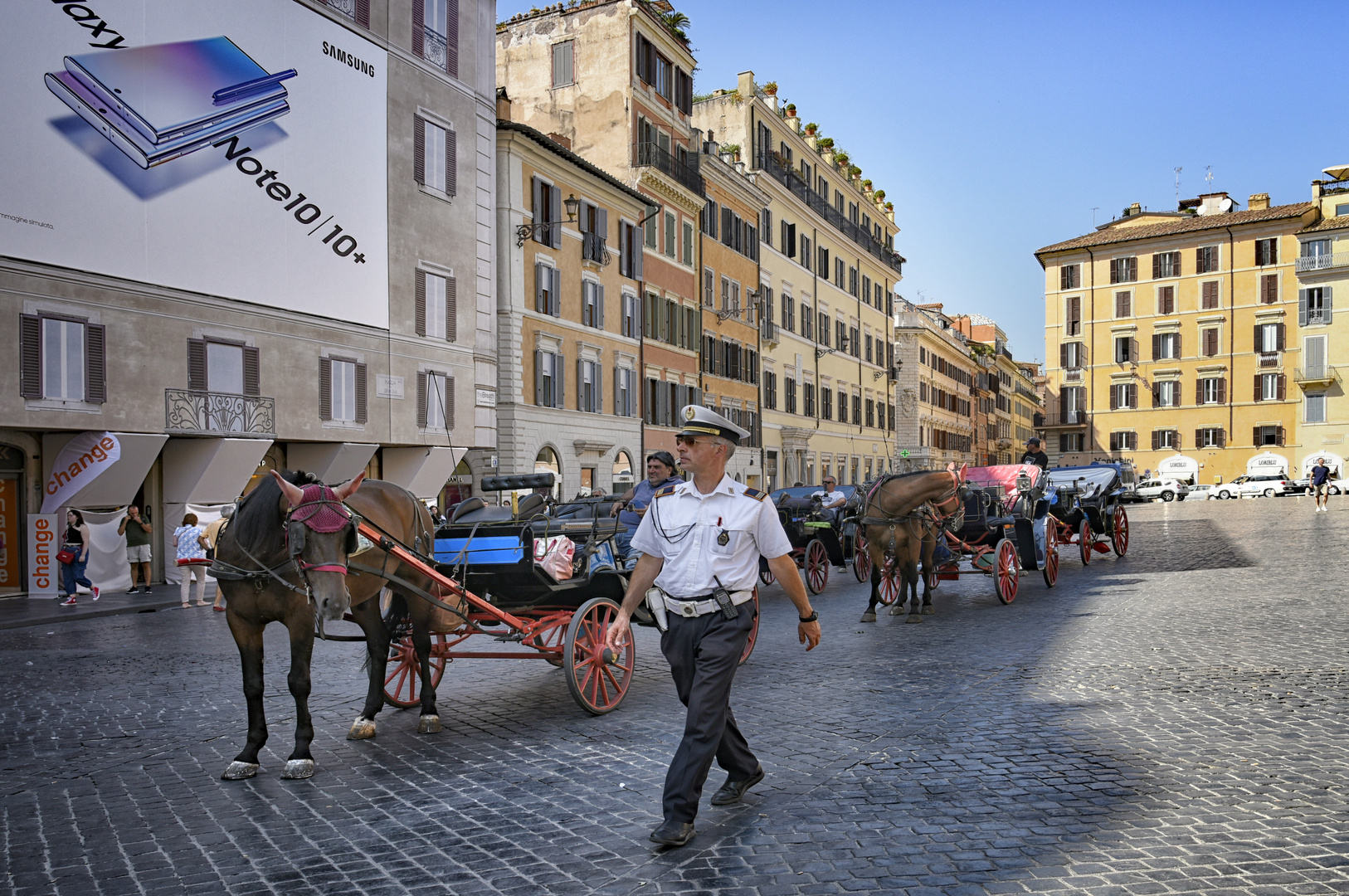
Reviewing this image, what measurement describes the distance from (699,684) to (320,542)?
2386 mm

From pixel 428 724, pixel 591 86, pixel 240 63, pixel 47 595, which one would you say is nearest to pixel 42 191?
pixel 240 63

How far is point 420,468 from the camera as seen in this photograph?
27625 mm

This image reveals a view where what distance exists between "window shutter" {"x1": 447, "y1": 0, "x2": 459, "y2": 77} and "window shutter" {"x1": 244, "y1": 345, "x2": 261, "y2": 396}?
32.7 ft

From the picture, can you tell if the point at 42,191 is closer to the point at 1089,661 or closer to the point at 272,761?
the point at 272,761

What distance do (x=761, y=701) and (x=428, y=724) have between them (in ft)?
7.69

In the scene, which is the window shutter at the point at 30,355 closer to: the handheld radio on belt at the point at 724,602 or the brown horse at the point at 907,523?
the brown horse at the point at 907,523

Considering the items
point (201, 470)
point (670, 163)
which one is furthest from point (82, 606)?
point (670, 163)

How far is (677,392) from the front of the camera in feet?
130

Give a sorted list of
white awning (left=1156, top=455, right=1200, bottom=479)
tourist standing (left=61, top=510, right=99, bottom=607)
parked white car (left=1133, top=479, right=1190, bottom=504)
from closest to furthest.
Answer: tourist standing (left=61, top=510, right=99, bottom=607) → parked white car (left=1133, top=479, right=1190, bottom=504) → white awning (left=1156, top=455, right=1200, bottom=479)

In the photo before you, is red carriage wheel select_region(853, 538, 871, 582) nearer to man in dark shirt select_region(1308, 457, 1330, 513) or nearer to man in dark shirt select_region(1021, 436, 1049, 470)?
man in dark shirt select_region(1021, 436, 1049, 470)

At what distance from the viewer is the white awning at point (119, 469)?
19766 millimetres

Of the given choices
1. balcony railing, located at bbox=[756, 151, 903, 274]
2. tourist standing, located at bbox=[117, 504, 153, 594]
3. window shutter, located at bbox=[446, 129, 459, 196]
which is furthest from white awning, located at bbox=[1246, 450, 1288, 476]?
tourist standing, located at bbox=[117, 504, 153, 594]

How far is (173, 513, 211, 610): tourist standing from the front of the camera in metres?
17.9

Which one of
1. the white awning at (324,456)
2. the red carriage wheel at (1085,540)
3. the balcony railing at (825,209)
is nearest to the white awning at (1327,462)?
the balcony railing at (825,209)
